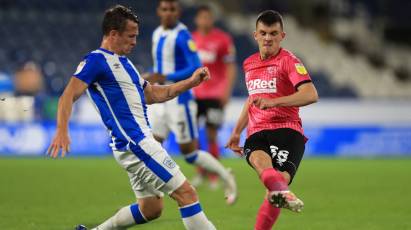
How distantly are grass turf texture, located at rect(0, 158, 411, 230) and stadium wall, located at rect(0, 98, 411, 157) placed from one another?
1.73 metres

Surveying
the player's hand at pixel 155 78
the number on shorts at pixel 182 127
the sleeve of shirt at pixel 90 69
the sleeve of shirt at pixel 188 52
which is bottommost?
the number on shorts at pixel 182 127

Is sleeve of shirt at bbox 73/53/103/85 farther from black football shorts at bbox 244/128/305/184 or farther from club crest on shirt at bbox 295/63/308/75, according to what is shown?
club crest on shirt at bbox 295/63/308/75

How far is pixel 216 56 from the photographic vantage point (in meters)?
13.1

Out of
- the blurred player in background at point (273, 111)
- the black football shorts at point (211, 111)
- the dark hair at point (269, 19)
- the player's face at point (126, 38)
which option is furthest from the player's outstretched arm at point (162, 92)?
the black football shorts at point (211, 111)

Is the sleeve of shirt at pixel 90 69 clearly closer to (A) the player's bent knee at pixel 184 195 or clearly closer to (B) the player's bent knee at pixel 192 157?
(A) the player's bent knee at pixel 184 195

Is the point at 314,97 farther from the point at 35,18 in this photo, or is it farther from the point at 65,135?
the point at 35,18

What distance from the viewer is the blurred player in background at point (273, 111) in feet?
21.8

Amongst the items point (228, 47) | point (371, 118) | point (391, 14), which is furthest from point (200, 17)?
point (391, 14)

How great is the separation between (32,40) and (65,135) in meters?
17.1

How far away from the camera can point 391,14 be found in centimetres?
2895

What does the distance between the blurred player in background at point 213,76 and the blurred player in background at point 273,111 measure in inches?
218

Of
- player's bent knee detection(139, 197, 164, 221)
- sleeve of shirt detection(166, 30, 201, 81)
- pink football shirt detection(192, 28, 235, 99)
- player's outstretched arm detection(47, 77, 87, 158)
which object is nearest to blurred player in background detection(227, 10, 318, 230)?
player's bent knee detection(139, 197, 164, 221)

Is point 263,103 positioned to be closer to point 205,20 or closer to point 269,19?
point 269,19

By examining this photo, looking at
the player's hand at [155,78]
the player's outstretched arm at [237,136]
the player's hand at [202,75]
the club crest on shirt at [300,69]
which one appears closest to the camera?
the player's hand at [202,75]
